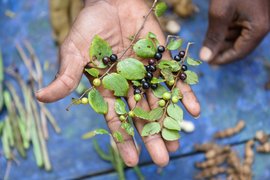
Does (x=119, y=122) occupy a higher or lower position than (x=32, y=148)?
higher

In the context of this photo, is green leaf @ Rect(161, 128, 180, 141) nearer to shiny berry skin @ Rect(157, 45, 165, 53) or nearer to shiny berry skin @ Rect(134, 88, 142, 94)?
shiny berry skin @ Rect(134, 88, 142, 94)

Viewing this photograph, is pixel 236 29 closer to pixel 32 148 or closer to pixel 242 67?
pixel 242 67

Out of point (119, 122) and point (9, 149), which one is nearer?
point (119, 122)

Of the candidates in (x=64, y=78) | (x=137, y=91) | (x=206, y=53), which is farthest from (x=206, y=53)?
(x=64, y=78)

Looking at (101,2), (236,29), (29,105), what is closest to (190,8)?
(236,29)

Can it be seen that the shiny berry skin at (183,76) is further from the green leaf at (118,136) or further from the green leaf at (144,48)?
the green leaf at (118,136)

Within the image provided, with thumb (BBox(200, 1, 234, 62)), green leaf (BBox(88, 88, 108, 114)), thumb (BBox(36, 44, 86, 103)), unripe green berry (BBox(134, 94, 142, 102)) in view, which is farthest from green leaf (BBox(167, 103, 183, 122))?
thumb (BBox(200, 1, 234, 62))
